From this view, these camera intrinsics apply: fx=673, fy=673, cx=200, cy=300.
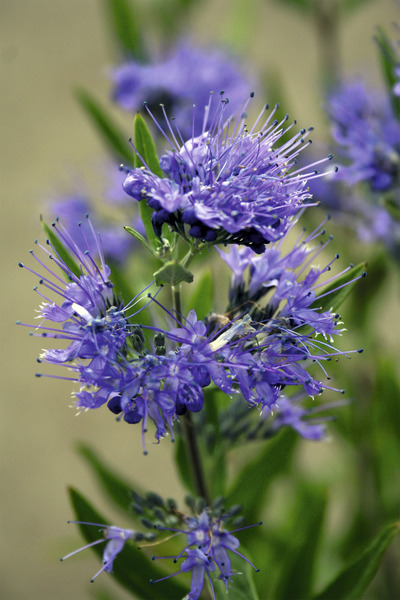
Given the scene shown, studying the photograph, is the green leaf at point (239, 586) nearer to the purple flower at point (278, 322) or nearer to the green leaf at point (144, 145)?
the purple flower at point (278, 322)

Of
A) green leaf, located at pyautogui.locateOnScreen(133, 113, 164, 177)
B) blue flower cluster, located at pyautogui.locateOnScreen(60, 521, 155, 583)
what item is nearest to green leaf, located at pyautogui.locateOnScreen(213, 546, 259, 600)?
→ blue flower cluster, located at pyautogui.locateOnScreen(60, 521, 155, 583)

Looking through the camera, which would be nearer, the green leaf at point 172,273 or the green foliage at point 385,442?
the green leaf at point 172,273

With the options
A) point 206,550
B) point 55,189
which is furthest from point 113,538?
point 55,189

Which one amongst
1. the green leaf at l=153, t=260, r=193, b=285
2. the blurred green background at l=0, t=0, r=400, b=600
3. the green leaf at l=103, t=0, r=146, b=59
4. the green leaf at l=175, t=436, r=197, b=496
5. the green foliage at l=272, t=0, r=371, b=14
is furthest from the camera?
the blurred green background at l=0, t=0, r=400, b=600

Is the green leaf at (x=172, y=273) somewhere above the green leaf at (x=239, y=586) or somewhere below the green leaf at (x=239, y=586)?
above

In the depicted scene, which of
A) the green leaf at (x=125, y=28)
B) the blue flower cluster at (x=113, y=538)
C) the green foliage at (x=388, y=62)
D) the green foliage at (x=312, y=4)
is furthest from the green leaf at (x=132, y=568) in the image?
the green foliage at (x=312, y=4)

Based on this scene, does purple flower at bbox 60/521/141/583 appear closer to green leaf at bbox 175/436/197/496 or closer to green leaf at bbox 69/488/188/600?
green leaf at bbox 69/488/188/600
